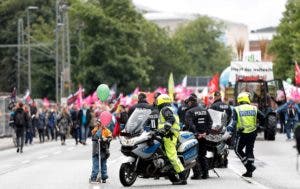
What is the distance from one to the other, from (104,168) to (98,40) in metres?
70.6

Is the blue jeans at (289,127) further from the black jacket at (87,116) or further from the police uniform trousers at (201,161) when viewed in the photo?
the police uniform trousers at (201,161)

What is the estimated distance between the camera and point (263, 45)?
230 ft

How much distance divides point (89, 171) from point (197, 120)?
14.7 feet

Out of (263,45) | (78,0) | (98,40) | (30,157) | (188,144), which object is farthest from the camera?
(78,0)

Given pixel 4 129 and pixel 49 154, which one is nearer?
pixel 49 154

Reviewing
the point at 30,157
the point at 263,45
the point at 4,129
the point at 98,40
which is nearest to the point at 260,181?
the point at 30,157

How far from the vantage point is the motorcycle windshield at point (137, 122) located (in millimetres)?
22595

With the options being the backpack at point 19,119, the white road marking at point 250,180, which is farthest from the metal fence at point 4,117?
the white road marking at point 250,180

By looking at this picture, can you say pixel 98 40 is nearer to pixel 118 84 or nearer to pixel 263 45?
pixel 118 84

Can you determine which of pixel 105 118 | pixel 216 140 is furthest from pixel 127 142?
pixel 216 140

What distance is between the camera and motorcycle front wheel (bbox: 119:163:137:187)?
69.5 feet

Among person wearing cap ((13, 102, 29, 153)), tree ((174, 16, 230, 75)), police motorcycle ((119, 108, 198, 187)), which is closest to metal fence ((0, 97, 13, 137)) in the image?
person wearing cap ((13, 102, 29, 153))

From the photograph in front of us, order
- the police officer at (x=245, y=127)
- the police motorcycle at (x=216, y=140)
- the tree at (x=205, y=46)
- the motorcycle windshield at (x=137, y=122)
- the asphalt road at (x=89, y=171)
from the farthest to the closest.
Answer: the tree at (x=205, y=46), the police motorcycle at (x=216, y=140), the police officer at (x=245, y=127), the motorcycle windshield at (x=137, y=122), the asphalt road at (x=89, y=171)

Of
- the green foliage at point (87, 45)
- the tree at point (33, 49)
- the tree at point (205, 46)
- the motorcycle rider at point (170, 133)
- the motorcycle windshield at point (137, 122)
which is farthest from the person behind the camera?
the tree at point (205, 46)
